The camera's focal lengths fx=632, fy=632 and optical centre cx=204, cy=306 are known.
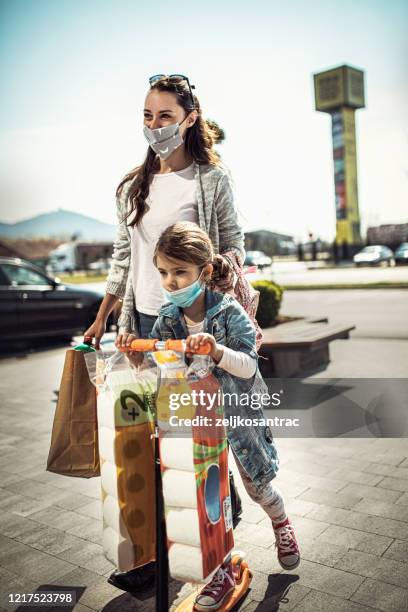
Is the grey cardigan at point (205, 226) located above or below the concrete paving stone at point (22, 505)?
A: above

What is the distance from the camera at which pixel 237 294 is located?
109 inches

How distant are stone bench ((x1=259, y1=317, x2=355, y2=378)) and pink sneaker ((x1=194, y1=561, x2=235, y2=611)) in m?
4.14

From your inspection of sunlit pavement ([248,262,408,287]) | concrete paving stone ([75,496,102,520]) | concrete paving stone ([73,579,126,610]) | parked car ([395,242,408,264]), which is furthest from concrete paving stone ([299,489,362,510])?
parked car ([395,242,408,264])

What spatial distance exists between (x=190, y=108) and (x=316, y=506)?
7.24 ft

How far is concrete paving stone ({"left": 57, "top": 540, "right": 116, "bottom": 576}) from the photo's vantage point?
9.77ft

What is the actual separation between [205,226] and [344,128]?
61.6m

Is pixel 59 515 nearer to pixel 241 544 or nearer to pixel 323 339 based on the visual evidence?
pixel 241 544

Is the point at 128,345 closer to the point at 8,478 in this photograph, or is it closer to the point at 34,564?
the point at 34,564

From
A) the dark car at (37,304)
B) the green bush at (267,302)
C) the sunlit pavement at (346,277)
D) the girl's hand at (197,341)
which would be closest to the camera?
the girl's hand at (197,341)

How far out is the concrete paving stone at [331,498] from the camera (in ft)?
11.5

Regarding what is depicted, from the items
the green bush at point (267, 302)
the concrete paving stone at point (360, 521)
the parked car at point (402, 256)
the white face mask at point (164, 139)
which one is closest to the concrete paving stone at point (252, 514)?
the concrete paving stone at point (360, 521)

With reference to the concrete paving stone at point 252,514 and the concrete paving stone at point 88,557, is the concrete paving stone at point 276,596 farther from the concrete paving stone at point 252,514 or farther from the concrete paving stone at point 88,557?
the concrete paving stone at point 88,557

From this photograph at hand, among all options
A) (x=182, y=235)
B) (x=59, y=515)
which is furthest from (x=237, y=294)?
(x=59, y=515)

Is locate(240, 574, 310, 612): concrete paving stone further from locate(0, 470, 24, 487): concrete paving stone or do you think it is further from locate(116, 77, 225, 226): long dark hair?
locate(0, 470, 24, 487): concrete paving stone
